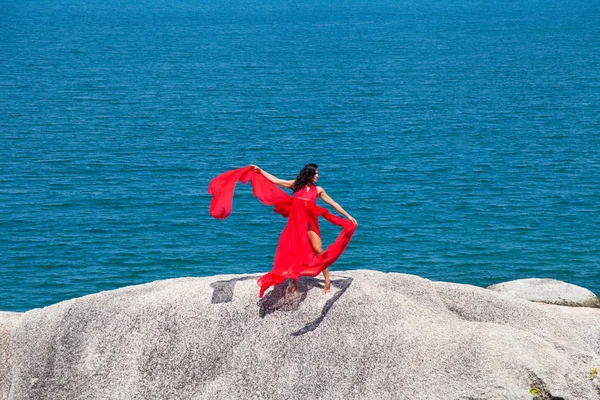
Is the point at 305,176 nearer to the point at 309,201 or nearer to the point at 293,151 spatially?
the point at 309,201

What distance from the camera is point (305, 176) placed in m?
21.0

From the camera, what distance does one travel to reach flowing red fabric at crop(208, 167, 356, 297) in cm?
2067

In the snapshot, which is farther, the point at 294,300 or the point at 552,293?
the point at 552,293

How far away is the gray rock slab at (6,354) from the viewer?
21703mm

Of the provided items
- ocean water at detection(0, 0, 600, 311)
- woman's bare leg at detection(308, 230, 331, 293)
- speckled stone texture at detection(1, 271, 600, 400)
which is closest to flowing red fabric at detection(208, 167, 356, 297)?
woman's bare leg at detection(308, 230, 331, 293)

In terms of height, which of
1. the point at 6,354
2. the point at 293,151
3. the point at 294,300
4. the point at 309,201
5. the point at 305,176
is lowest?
the point at 293,151

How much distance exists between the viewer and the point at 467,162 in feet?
187

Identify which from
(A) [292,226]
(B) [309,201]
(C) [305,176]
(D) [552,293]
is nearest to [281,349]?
(A) [292,226]

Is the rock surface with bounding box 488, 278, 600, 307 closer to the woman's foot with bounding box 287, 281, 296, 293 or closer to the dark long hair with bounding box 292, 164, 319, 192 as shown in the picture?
the woman's foot with bounding box 287, 281, 296, 293

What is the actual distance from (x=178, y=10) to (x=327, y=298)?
492ft

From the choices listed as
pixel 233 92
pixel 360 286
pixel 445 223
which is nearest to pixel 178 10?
pixel 233 92

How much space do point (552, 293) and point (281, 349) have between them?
14.1 meters

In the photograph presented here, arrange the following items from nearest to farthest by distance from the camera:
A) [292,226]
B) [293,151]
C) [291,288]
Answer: [291,288]
[292,226]
[293,151]

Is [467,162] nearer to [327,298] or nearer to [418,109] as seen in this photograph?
[418,109]
